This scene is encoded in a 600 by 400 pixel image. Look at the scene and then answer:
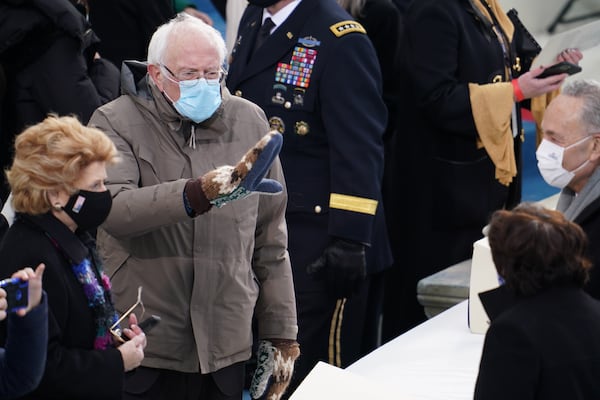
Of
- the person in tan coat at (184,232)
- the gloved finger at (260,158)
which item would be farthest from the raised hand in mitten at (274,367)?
the gloved finger at (260,158)

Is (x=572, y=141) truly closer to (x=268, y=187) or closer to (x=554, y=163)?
(x=554, y=163)

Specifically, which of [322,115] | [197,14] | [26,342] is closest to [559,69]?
[322,115]

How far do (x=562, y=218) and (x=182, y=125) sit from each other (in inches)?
42.8

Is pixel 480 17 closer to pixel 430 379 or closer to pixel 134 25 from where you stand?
pixel 134 25

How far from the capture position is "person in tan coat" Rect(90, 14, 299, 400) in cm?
321

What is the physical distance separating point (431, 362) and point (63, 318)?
149cm

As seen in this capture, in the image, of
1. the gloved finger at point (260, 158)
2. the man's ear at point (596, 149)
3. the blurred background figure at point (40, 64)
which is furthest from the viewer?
the blurred background figure at point (40, 64)

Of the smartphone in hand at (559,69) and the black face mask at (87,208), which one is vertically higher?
the black face mask at (87,208)

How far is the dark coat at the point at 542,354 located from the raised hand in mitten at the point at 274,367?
0.91 m

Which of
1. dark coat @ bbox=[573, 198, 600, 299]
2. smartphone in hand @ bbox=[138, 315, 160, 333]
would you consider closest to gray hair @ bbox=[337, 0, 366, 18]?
dark coat @ bbox=[573, 198, 600, 299]

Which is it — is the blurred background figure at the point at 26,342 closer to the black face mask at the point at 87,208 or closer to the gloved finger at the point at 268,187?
the black face mask at the point at 87,208

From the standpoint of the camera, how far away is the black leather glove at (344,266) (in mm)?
4125

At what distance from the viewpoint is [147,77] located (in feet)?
10.9

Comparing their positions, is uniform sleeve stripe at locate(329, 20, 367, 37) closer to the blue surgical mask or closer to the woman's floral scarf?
the blue surgical mask
